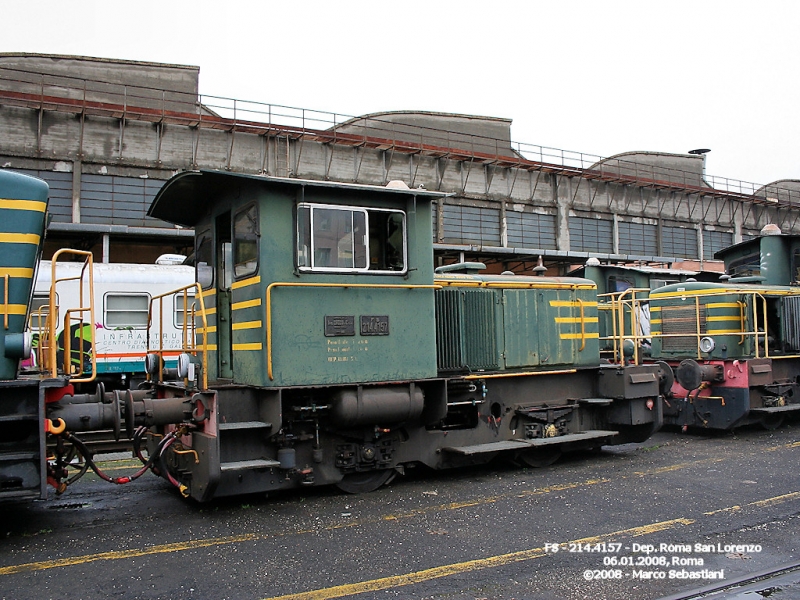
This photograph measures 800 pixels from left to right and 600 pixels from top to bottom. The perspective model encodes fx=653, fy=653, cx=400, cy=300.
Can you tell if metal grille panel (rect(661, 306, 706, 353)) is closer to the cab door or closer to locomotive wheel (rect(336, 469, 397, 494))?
locomotive wheel (rect(336, 469, 397, 494))

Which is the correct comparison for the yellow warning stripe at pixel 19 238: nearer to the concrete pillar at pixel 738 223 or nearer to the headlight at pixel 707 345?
the headlight at pixel 707 345

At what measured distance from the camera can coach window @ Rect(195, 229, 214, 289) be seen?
8.00 metres

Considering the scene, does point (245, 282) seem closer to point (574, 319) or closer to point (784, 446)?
point (574, 319)

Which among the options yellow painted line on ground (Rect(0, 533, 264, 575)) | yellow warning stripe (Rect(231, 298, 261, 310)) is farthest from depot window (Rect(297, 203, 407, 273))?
yellow painted line on ground (Rect(0, 533, 264, 575))

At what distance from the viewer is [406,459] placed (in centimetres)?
762

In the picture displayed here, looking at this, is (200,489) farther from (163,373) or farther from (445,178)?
(445,178)

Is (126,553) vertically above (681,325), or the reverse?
(681,325)

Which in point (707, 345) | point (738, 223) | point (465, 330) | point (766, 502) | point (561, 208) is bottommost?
point (766, 502)

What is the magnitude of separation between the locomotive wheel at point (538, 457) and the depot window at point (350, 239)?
3.07 meters

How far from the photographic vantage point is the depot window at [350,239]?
6.94m

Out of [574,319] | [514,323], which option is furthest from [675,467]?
[514,323]

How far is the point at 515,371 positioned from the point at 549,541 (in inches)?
136

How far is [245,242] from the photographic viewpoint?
23.4 feet

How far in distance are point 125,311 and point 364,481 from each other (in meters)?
9.70
